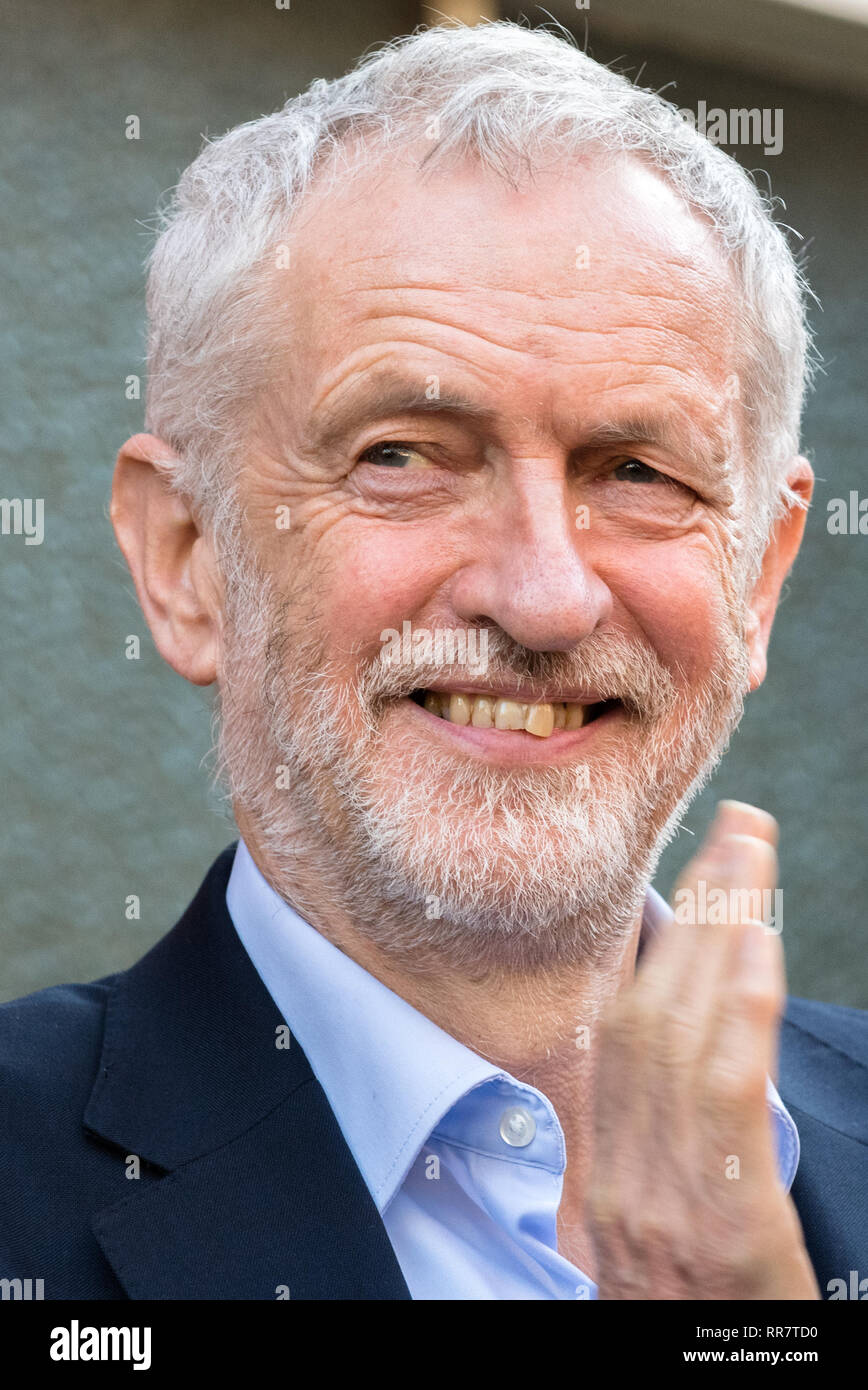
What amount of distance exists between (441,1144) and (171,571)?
0.78 meters

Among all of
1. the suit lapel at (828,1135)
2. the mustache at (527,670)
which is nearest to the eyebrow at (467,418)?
the mustache at (527,670)

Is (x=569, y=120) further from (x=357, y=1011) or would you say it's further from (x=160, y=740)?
(x=160, y=740)

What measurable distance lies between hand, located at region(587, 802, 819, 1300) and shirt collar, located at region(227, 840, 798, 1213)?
1.04 feet

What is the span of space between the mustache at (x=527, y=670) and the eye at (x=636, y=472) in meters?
0.18

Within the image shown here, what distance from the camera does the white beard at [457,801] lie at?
64.6 inches

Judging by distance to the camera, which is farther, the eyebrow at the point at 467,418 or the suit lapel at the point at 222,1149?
the eyebrow at the point at 467,418

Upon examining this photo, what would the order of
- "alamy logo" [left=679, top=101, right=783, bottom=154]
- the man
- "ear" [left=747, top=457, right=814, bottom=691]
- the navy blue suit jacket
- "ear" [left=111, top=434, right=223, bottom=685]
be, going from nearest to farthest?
the navy blue suit jacket → the man → "ear" [left=111, top=434, right=223, bottom=685] → "ear" [left=747, top=457, right=814, bottom=691] → "alamy logo" [left=679, top=101, right=783, bottom=154]

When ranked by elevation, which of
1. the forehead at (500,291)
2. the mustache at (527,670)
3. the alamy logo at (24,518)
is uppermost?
the alamy logo at (24,518)

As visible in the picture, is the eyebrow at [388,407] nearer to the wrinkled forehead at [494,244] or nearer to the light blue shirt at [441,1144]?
the wrinkled forehead at [494,244]

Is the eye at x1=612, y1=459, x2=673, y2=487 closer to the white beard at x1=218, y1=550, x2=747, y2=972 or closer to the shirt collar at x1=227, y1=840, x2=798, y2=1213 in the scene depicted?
the white beard at x1=218, y1=550, x2=747, y2=972

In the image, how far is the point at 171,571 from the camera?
1900 millimetres

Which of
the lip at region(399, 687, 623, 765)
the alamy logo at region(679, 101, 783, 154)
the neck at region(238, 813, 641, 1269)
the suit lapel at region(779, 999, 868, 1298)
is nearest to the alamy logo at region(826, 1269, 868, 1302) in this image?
the suit lapel at region(779, 999, 868, 1298)

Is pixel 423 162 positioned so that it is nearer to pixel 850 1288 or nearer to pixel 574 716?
pixel 574 716

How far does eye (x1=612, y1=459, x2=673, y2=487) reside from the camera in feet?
5.57
